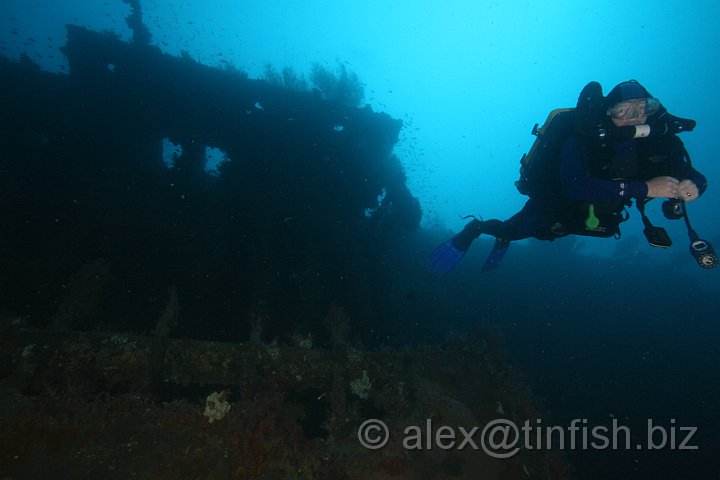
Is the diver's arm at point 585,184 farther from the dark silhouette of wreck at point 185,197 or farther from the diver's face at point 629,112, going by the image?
the dark silhouette of wreck at point 185,197

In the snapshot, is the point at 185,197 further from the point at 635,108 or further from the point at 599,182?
the point at 635,108

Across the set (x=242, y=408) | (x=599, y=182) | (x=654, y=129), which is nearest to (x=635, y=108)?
(x=654, y=129)

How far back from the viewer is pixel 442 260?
6891mm

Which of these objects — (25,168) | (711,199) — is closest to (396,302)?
(25,168)

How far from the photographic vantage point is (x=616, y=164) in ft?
14.4

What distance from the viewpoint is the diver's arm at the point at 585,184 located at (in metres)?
4.06

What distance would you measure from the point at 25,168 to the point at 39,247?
2.68 metres

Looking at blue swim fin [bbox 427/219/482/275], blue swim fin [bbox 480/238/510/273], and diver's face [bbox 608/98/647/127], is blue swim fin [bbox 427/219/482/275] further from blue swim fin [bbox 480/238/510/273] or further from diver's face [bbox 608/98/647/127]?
diver's face [bbox 608/98/647/127]

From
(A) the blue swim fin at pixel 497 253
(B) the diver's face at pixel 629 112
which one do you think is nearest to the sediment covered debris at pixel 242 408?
(A) the blue swim fin at pixel 497 253

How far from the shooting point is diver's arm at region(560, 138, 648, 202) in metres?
4.06

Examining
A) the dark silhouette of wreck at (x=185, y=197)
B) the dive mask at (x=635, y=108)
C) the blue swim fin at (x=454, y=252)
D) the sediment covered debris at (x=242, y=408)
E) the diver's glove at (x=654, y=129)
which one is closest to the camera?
the sediment covered debris at (x=242, y=408)

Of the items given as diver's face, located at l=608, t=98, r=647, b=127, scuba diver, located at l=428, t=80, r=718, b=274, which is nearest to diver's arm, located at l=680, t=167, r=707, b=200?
scuba diver, located at l=428, t=80, r=718, b=274

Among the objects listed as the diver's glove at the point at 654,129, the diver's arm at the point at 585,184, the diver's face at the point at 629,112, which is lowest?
the diver's arm at the point at 585,184

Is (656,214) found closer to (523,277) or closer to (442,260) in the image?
(523,277)
